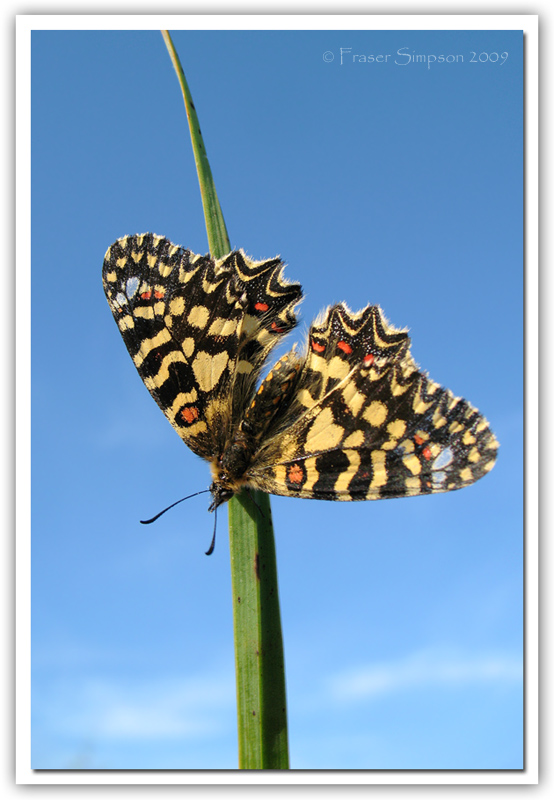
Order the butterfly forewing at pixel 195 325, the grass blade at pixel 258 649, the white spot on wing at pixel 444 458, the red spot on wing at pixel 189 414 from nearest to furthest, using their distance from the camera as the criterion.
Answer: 1. the grass blade at pixel 258 649
2. the white spot on wing at pixel 444 458
3. the butterfly forewing at pixel 195 325
4. the red spot on wing at pixel 189 414

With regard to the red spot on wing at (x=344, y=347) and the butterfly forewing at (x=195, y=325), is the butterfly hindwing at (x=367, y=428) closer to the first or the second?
the red spot on wing at (x=344, y=347)

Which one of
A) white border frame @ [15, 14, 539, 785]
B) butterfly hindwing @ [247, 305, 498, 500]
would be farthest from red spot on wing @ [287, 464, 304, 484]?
white border frame @ [15, 14, 539, 785]

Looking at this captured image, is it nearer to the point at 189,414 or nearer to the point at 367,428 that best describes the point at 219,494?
the point at 189,414
